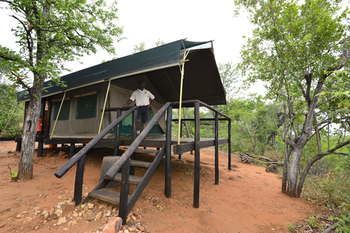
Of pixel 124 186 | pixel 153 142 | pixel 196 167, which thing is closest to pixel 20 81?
pixel 153 142

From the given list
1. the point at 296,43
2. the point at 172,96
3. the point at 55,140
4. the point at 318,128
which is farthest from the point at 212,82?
the point at 55,140

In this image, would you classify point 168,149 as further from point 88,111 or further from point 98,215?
point 88,111

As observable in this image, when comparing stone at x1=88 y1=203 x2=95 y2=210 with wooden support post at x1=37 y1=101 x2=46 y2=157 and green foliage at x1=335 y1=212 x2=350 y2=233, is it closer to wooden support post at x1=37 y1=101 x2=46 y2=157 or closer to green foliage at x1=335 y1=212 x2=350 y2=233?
green foliage at x1=335 y1=212 x2=350 y2=233

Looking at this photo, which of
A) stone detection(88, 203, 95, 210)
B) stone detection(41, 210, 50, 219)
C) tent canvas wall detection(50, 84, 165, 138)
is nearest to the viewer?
stone detection(41, 210, 50, 219)

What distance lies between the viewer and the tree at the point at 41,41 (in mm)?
3938

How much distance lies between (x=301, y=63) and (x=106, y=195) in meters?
5.26

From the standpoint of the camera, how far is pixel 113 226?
7.37 ft

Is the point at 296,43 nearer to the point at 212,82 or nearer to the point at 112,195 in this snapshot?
the point at 212,82

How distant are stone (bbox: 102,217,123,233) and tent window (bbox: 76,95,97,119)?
4.71m

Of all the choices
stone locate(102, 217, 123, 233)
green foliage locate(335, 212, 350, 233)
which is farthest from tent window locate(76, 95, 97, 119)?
green foliage locate(335, 212, 350, 233)

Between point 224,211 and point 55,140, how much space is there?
6.16m

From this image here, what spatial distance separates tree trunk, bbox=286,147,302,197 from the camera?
15.2 feet

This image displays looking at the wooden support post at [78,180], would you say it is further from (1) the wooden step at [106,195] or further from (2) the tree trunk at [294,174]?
(2) the tree trunk at [294,174]

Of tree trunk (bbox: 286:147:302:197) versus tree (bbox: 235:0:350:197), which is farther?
tree trunk (bbox: 286:147:302:197)
